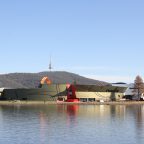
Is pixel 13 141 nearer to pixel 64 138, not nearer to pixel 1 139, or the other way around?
pixel 1 139

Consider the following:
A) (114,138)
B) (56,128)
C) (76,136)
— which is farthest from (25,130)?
(114,138)

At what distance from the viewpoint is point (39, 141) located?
198 ft

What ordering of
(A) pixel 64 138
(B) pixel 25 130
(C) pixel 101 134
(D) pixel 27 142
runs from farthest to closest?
(B) pixel 25 130, (C) pixel 101 134, (A) pixel 64 138, (D) pixel 27 142

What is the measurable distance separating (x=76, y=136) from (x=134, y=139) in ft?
28.2

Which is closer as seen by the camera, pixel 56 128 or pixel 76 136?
pixel 76 136

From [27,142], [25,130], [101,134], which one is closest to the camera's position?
[27,142]

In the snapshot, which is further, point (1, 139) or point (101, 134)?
point (101, 134)

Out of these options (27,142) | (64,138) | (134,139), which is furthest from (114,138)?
(27,142)

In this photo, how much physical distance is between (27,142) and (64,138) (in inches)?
253

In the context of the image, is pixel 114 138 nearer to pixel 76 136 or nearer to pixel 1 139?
pixel 76 136

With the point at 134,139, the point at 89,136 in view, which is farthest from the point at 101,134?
the point at 134,139

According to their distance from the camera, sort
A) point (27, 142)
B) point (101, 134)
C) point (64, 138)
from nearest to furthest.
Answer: point (27, 142)
point (64, 138)
point (101, 134)

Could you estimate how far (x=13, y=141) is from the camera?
6006 cm

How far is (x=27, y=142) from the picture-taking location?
194 feet
